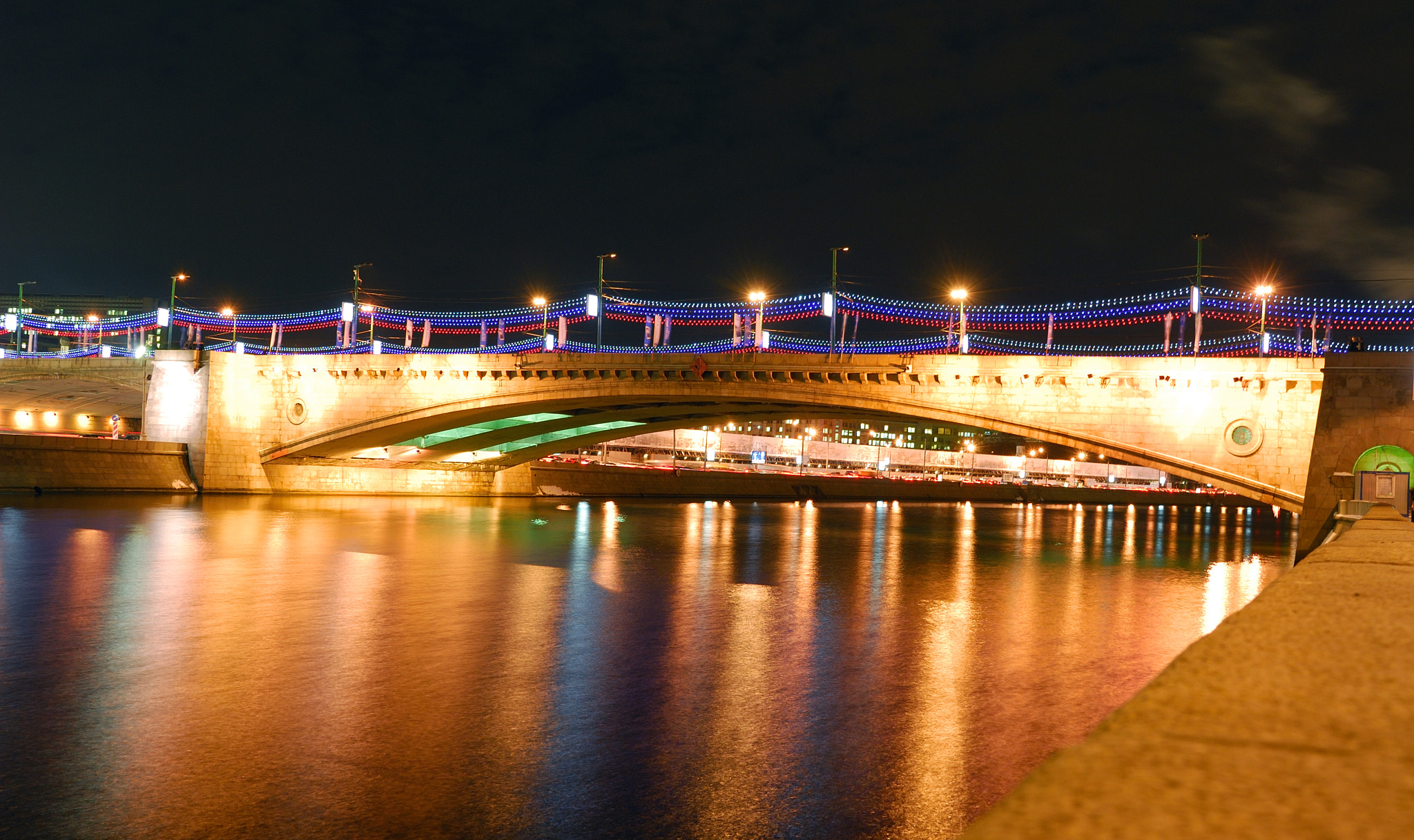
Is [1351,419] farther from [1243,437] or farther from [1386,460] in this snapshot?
[1243,437]

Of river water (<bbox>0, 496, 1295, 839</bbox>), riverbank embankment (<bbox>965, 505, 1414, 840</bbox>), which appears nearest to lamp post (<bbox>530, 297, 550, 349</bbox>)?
river water (<bbox>0, 496, 1295, 839</bbox>)

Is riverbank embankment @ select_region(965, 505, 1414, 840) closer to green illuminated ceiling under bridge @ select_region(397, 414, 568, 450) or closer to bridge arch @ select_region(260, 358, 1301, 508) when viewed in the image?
bridge arch @ select_region(260, 358, 1301, 508)

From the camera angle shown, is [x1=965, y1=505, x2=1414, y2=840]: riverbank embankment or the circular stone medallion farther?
the circular stone medallion

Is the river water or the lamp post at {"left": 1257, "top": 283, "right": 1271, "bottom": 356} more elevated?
the lamp post at {"left": 1257, "top": 283, "right": 1271, "bottom": 356}

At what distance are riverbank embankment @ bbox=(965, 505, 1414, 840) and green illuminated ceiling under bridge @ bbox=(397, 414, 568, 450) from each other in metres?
41.1

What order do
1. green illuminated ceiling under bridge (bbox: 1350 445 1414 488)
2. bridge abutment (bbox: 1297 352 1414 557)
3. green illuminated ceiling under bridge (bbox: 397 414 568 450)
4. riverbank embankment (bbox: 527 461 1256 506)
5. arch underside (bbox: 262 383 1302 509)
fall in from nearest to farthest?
green illuminated ceiling under bridge (bbox: 1350 445 1414 488) → bridge abutment (bbox: 1297 352 1414 557) → arch underside (bbox: 262 383 1302 509) → green illuminated ceiling under bridge (bbox: 397 414 568 450) → riverbank embankment (bbox: 527 461 1256 506)

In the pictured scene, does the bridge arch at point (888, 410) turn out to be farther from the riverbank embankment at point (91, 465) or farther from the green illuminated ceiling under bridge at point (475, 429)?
the riverbank embankment at point (91, 465)

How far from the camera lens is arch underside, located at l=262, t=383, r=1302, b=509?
2942 cm

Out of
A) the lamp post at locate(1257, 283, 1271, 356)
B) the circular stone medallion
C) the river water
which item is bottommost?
the river water

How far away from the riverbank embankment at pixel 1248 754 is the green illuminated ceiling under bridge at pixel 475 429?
41.1 m

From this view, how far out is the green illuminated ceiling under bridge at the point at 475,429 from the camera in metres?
44.5

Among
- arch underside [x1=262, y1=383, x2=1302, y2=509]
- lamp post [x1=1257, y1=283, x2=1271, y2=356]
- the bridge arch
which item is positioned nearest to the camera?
the bridge arch

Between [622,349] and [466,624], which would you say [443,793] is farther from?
[622,349]

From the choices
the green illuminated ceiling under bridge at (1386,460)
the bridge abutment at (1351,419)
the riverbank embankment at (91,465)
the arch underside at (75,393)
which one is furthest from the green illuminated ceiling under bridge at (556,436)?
the green illuminated ceiling under bridge at (1386,460)
